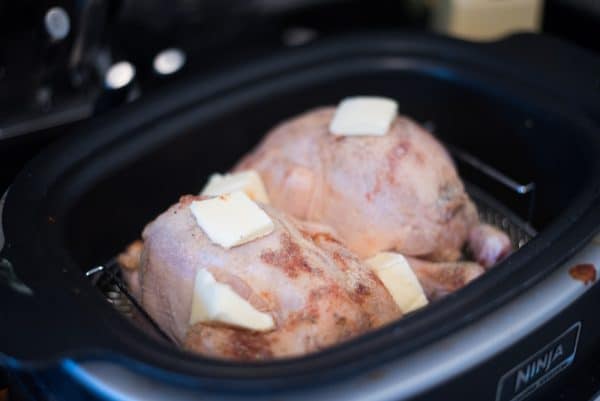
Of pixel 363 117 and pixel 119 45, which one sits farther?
pixel 119 45

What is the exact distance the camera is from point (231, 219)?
88 centimetres

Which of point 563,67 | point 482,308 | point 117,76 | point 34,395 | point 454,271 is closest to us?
point 482,308

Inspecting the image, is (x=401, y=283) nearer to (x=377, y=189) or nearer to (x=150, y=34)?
(x=377, y=189)

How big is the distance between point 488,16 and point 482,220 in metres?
0.53

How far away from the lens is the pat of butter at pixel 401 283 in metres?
0.94

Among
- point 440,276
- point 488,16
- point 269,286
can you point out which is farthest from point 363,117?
point 488,16

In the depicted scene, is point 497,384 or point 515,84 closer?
point 497,384

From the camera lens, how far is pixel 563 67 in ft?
3.69

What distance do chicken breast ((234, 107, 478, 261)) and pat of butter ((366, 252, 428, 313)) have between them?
6 centimetres

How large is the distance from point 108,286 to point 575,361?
0.63m

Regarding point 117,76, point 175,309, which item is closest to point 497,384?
point 175,309

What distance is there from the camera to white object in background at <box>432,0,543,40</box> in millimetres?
1522

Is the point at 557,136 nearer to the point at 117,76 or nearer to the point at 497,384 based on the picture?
the point at 497,384

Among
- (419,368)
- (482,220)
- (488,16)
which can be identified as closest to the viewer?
(419,368)
